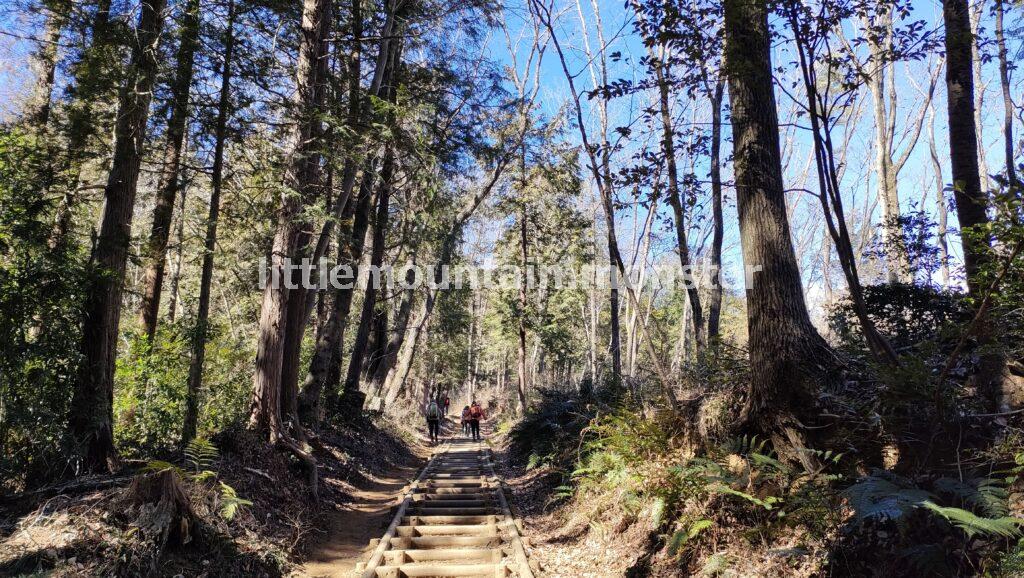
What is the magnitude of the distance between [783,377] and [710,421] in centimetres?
100

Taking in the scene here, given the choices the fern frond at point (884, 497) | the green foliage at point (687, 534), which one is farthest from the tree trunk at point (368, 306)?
the fern frond at point (884, 497)

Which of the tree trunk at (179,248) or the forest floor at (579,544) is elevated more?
the tree trunk at (179,248)

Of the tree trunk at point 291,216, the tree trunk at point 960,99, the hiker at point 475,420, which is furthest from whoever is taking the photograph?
the hiker at point 475,420

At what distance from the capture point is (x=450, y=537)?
678 cm

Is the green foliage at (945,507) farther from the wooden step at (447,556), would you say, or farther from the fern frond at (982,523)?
the wooden step at (447,556)

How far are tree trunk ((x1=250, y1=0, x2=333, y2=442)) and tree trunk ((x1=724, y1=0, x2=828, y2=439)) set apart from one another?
6096 mm

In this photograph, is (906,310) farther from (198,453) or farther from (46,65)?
(46,65)

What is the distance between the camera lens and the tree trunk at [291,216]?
9086mm

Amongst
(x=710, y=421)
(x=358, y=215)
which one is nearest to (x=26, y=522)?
(x=710, y=421)

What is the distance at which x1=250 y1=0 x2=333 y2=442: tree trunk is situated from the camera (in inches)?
358

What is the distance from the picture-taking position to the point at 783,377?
5.34 m

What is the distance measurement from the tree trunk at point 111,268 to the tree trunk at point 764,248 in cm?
656

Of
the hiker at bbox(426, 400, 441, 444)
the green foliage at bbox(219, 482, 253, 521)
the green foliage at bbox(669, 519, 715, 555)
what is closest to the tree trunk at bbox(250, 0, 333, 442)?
the green foliage at bbox(219, 482, 253, 521)

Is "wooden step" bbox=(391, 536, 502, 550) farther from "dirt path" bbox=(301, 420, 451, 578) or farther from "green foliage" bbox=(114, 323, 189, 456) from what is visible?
"green foliage" bbox=(114, 323, 189, 456)
